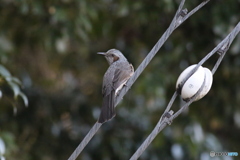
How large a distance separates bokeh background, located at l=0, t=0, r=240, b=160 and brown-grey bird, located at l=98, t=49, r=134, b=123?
0.74 meters

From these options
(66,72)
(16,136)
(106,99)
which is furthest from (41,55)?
(106,99)

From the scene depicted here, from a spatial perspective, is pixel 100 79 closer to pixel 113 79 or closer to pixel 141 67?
pixel 113 79

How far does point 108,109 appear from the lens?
374 cm

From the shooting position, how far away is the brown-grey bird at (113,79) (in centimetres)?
381

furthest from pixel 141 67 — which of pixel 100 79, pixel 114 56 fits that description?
pixel 100 79

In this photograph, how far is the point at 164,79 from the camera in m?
5.88

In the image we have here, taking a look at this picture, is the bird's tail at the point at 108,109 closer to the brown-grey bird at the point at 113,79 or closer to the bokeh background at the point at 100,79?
the brown-grey bird at the point at 113,79

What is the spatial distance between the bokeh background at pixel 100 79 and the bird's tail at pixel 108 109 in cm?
157

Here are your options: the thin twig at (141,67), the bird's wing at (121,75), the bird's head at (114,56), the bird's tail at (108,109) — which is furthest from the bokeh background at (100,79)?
the thin twig at (141,67)

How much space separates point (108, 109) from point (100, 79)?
3588 mm

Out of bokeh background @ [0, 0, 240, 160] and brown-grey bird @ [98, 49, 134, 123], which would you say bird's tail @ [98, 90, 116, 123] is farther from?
bokeh background @ [0, 0, 240, 160]

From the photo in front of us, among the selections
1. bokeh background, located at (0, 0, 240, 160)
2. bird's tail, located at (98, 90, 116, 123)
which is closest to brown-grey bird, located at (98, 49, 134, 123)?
bird's tail, located at (98, 90, 116, 123)

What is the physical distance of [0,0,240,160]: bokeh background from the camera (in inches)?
232

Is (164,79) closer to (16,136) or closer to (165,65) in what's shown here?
(165,65)
